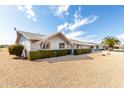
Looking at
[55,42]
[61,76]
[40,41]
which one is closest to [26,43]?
[40,41]

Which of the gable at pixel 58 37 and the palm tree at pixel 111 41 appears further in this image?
the palm tree at pixel 111 41

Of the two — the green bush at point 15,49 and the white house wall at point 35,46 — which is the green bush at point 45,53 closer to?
the white house wall at point 35,46

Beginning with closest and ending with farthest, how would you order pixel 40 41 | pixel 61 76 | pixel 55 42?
pixel 61 76
pixel 40 41
pixel 55 42

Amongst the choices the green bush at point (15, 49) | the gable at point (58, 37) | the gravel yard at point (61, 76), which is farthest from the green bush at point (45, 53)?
the gravel yard at point (61, 76)

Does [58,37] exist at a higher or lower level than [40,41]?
higher

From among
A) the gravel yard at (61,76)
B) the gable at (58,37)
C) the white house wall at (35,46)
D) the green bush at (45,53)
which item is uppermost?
the gable at (58,37)

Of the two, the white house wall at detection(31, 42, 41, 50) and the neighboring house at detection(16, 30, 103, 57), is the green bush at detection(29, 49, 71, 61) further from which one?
the white house wall at detection(31, 42, 41, 50)

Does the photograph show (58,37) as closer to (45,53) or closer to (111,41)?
(45,53)

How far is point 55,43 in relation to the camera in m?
16.0

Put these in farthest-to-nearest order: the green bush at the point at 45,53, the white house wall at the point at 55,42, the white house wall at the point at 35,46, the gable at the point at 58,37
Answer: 1. the white house wall at the point at 55,42
2. the gable at the point at 58,37
3. the white house wall at the point at 35,46
4. the green bush at the point at 45,53
